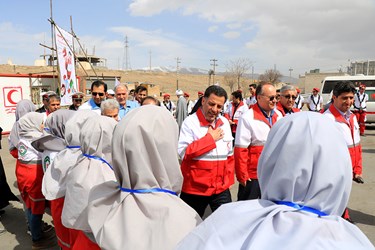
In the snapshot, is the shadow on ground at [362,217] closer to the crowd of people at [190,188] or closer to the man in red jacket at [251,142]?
the man in red jacket at [251,142]

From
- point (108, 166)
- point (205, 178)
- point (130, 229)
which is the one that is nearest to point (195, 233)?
point (130, 229)

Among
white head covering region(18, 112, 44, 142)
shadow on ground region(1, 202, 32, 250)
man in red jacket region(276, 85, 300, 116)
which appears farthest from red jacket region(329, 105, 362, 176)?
shadow on ground region(1, 202, 32, 250)

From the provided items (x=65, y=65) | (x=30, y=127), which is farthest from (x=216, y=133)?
(x=65, y=65)

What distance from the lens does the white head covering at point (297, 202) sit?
100 centimetres

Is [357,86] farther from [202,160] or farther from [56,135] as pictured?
[56,135]

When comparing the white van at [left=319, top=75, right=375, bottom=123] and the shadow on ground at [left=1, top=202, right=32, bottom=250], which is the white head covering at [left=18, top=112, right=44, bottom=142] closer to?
the shadow on ground at [left=1, top=202, right=32, bottom=250]

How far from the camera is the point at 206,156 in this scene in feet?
9.90

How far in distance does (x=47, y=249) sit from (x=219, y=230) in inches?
128

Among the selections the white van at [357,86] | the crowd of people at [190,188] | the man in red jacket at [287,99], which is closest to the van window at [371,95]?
the white van at [357,86]

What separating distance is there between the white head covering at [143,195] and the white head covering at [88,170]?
0.49 m

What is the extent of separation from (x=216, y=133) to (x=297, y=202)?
1.97m

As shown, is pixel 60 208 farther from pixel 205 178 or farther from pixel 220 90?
pixel 220 90

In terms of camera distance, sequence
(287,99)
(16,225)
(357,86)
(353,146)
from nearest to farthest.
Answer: (353,146), (16,225), (287,99), (357,86)

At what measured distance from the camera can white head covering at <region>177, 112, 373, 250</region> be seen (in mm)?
1004
